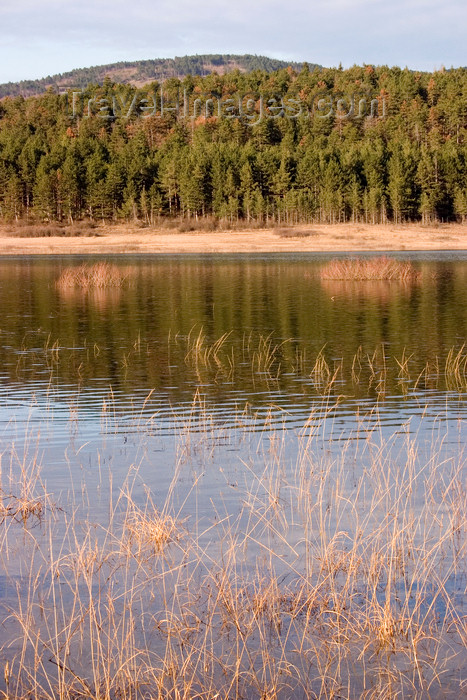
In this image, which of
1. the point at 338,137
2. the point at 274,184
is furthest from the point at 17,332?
the point at 338,137

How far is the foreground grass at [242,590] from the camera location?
6.89 m

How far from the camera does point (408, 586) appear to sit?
28.2ft

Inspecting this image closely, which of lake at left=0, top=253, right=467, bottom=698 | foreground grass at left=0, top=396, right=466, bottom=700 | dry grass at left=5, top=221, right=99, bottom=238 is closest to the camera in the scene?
foreground grass at left=0, top=396, right=466, bottom=700

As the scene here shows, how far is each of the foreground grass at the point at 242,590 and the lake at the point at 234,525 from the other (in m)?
0.03

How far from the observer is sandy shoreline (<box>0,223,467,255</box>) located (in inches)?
4419

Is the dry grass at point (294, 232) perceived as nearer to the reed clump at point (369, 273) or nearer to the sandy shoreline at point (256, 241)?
the sandy shoreline at point (256, 241)

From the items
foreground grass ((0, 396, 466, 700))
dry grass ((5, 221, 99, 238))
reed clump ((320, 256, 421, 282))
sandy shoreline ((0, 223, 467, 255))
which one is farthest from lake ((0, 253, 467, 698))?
dry grass ((5, 221, 99, 238))

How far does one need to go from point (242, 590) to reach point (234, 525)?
2365mm

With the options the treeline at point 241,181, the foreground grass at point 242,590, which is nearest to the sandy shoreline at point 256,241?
the treeline at point 241,181

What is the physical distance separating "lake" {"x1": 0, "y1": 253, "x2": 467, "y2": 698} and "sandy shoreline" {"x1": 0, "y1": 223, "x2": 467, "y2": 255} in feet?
286

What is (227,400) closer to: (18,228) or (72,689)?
(72,689)

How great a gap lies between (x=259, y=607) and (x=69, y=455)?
723cm

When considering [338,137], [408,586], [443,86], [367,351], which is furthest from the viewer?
[443,86]

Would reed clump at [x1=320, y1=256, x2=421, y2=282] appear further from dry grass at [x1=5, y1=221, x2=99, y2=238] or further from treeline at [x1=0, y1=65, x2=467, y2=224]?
dry grass at [x1=5, y1=221, x2=99, y2=238]
